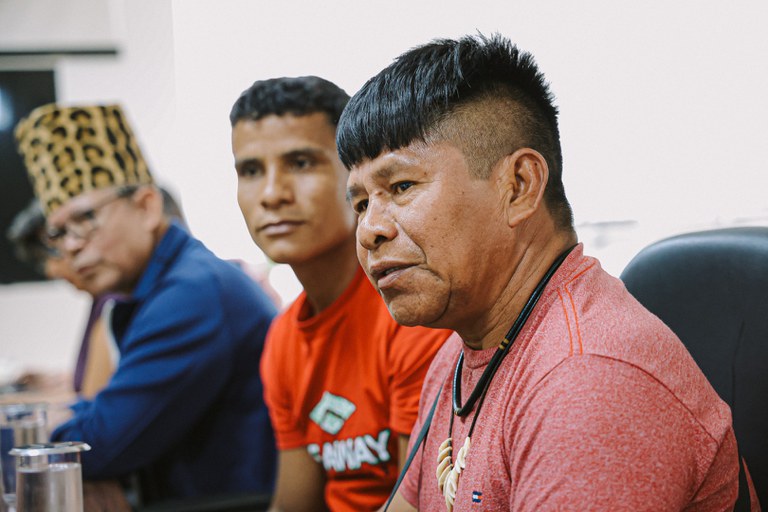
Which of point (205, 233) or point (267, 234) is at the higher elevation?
point (267, 234)

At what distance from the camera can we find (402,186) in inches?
33.0

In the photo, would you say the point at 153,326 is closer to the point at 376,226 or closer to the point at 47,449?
the point at 47,449

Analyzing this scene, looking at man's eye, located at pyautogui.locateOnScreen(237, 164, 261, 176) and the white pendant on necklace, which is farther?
man's eye, located at pyautogui.locateOnScreen(237, 164, 261, 176)

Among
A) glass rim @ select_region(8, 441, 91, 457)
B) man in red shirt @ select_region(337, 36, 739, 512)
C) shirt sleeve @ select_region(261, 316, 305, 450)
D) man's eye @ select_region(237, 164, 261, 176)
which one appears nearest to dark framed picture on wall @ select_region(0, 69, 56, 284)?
shirt sleeve @ select_region(261, 316, 305, 450)

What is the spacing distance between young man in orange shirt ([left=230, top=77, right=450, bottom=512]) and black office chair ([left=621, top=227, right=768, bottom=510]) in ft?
1.04

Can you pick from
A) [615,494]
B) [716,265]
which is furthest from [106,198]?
[615,494]

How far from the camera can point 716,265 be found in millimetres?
1031

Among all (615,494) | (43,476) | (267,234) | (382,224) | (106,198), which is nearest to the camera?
(615,494)

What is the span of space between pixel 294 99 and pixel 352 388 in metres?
0.44

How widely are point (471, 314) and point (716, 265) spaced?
0.38 m

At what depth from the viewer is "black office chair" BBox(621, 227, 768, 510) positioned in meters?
0.97

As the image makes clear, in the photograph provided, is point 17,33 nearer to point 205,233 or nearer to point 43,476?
point 205,233

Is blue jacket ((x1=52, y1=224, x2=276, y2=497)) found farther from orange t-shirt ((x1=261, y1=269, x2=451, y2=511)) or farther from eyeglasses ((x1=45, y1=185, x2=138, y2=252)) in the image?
A: orange t-shirt ((x1=261, y1=269, x2=451, y2=511))

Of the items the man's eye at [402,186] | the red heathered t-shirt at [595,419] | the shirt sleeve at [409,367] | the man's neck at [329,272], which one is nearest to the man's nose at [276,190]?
the man's neck at [329,272]
